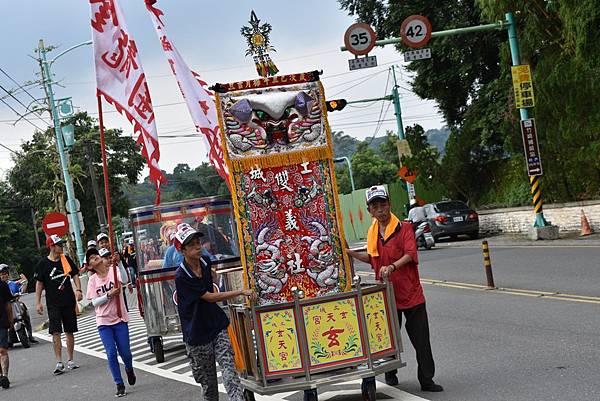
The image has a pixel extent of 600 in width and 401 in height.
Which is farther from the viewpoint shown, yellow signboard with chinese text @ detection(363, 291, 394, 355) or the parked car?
the parked car

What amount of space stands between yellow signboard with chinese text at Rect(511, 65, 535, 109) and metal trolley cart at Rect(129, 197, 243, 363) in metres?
13.7

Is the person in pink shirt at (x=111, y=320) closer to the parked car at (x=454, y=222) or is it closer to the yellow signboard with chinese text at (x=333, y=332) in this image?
the yellow signboard with chinese text at (x=333, y=332)

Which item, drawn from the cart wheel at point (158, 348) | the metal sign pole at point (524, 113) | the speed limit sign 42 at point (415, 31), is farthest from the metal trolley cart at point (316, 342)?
the metal sign pole at point (524, 113)

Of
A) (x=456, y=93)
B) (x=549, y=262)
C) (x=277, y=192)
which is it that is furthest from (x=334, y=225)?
(x=456, y=93)

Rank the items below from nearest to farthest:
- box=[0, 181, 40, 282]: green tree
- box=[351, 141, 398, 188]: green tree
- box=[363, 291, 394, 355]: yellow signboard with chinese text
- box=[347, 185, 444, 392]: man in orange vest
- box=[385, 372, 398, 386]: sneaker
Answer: box=[363, 291, 394, 355]: yellow signboard with chinese text < box=[347, 185, 444, 392]: man in orange vest < box=[385, 372, 398, 386]: sneaker < box=[0, 181, 40, 282]: green tree < box=[351, 141, 398, 188]: green tree

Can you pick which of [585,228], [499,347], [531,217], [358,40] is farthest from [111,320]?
[531,217]

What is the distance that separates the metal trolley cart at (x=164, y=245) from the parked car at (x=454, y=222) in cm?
1908

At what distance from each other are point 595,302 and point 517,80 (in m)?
13.1

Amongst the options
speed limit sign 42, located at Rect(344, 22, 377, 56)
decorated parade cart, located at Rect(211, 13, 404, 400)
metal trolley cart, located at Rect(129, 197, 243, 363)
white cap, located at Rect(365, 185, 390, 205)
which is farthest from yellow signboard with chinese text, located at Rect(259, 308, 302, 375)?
speed limit sign 42, located at Rect(344, 22, 377, 56)

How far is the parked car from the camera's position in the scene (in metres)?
31.3

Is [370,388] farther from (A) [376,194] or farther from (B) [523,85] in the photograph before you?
(B) [523,85]

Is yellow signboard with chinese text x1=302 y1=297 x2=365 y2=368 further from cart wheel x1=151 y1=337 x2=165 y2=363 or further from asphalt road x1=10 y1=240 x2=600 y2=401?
cart wheel x1=151 y1=337 x2=165 y2=363

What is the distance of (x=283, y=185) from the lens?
Result: 27.1ft

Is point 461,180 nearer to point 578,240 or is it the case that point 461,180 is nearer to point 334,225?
point 578,240
